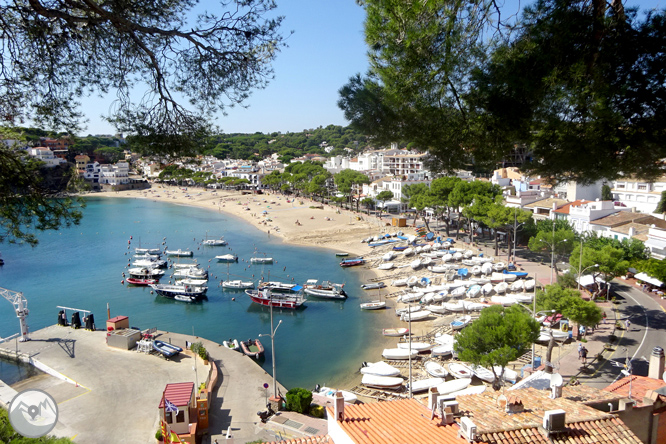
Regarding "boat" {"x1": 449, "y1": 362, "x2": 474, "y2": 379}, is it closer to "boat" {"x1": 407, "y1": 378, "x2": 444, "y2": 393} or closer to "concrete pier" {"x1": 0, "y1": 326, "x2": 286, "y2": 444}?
"boat" {"x1": 407, "y1": 378, "x2": 444, "y2": 393}

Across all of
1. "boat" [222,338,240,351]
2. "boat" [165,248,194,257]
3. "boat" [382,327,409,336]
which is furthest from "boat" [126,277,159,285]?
"boat" [382,327,409,336]

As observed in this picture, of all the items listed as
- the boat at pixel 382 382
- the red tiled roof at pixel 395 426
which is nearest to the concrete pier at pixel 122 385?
the boat at pixel 382 382

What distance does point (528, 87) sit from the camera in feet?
17.4

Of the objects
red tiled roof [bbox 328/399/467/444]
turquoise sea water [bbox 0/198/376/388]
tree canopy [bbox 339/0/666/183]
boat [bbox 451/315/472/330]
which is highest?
tree canopy [bbox 339/0/666/183]

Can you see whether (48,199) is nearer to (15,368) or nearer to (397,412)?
(397,412)

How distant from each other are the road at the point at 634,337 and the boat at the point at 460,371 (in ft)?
11.7

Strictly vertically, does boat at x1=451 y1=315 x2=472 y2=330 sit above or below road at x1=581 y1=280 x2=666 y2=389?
below

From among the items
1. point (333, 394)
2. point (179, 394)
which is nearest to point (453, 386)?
point (333, 394)

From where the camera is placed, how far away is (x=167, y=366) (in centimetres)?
1598

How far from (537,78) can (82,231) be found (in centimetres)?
5557

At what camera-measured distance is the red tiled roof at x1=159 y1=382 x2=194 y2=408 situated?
451 inches

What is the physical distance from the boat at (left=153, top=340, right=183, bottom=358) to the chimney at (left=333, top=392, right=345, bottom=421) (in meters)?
12.2

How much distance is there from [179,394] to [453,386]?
847cm

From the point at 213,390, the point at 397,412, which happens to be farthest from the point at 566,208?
the point at 397,412
